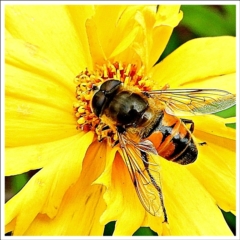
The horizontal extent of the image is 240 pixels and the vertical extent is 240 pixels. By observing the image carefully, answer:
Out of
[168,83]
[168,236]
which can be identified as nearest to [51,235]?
[168,236]

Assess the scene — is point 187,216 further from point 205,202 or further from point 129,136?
point 129,136

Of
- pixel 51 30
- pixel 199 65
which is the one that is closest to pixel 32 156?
pixel 51 30

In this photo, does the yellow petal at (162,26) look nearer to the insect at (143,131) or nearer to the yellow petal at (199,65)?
the yellow petal at (199,65)

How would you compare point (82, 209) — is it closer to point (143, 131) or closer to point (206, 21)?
point (143, 131)

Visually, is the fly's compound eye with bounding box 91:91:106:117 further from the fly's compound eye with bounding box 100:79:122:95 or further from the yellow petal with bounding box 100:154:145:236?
the yellow petal with bounding box 100:154:145:236

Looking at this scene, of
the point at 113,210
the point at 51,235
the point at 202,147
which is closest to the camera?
the point at 113,210

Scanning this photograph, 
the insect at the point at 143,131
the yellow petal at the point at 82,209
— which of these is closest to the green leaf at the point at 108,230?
the yellow petal at the point at 82,209
